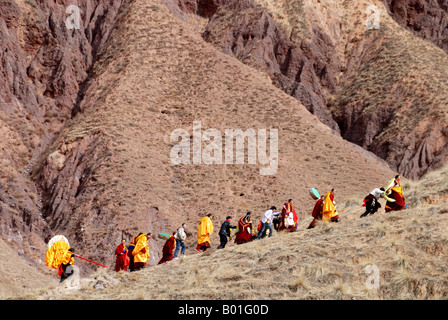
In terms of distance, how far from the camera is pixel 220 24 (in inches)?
2094

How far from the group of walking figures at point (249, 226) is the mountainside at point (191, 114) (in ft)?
3.73

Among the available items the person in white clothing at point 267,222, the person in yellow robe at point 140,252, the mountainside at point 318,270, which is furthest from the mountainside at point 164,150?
the mountainside at point 318,270

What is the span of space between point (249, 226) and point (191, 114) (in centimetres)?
1743

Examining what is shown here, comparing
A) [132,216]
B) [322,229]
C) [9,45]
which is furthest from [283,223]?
[9,45]

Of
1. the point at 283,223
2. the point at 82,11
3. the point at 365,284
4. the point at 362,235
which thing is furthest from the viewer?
the point at 82,11

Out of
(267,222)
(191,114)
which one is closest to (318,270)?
(267,222)

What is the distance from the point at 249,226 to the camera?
73.6ft

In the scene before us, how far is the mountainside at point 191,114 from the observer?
1239 inches

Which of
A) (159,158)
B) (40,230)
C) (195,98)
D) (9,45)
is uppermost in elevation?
(9,45)

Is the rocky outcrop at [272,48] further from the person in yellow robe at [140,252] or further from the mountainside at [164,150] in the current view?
the person in yellow robe at [140,252]

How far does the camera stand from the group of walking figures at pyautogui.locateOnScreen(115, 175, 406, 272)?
67.5 ft

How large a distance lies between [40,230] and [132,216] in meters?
4.09

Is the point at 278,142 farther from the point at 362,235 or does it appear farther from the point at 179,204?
the point at 362,235

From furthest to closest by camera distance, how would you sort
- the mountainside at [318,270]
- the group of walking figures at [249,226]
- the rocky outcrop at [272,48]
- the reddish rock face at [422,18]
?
the reddish rock face at [422,18] → the rocky outcrop at [272,48] → the group of walking figures at [249,226] → the mountainside at [318,270]
